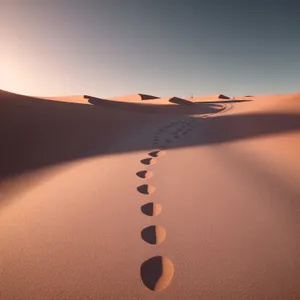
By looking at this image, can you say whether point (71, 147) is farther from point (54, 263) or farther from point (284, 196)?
point (284, 196)

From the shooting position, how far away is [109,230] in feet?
4.56

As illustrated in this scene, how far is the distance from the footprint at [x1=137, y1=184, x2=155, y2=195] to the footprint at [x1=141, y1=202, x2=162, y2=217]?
0.22m

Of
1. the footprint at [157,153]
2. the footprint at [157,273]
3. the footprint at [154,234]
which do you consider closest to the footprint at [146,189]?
the footprint at [154,234]

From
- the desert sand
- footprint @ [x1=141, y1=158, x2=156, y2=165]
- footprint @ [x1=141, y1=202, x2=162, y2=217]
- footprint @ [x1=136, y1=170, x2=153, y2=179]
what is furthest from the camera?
footprint @ [x1=141, y1=158, x2=156, y2=165]

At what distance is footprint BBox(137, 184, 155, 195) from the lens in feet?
6.44

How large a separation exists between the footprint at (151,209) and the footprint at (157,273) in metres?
0.45

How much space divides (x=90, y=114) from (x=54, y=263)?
17.4 feet

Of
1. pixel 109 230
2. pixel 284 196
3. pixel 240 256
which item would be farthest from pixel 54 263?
pixel 284 196

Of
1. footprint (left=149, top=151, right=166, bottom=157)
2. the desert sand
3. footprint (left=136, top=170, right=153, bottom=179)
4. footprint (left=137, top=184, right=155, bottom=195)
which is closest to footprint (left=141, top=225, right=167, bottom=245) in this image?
the desert sand

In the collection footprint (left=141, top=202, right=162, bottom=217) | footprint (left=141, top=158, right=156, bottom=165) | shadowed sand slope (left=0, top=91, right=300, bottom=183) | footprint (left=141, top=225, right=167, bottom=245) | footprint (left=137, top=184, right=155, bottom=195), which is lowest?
footprint (left=141, top=225, right=167, bottom=245)

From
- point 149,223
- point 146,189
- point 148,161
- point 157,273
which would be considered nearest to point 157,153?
point 148,161

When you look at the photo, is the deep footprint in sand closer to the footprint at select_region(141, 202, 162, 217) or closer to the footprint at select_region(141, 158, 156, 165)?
the footprint at select_region(141, 158, 156, 165)

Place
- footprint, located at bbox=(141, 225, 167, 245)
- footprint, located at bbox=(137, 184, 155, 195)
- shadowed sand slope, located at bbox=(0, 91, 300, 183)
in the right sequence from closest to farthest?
1. footprint, located at bbox=(141, 225, 167, 245)
2. footprint, located at bbox=(137, 184, 155, 195)
3. shadowed sand slope, located at bbox=(0, 91, 300, 183)

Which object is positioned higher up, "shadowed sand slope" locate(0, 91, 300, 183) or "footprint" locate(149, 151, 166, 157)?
"shadowed sand slope" locate(0, 91, 300, 183)
